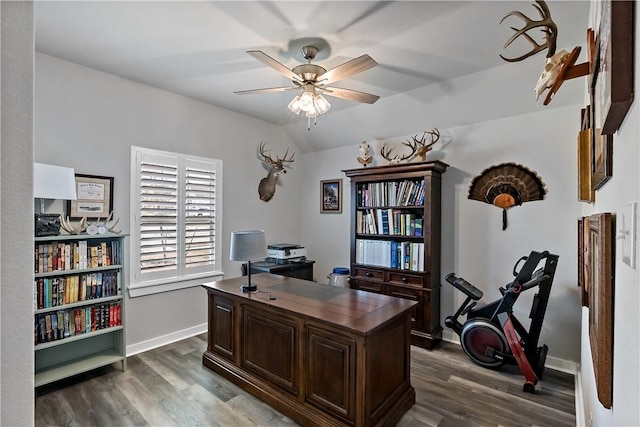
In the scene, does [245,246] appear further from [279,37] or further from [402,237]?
[402,237]

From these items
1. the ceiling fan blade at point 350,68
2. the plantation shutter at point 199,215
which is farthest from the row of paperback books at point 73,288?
the ceiling fan blade at point 350,68

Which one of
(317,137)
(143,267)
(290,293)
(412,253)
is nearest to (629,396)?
(290,293)

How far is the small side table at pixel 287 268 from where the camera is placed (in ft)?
13.8

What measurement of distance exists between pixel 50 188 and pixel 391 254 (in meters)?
3.41

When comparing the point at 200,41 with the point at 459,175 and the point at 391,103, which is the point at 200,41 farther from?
the point at 459,175

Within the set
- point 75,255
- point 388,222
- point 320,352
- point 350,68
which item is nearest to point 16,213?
point 320,352

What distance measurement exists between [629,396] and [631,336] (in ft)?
0.41

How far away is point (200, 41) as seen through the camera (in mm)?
2543

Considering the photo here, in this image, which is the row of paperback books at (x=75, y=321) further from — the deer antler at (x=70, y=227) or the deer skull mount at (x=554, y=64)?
the deer skull mount at (x=554, y=64)

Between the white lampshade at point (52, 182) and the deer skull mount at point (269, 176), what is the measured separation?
7.74 ft

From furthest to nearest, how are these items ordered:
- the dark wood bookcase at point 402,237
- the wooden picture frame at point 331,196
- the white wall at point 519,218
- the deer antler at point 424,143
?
the wooden picture frame at point 331,196
the deer antler at point 424,143
the dark wood bookcase at point 402,237
the white wall at point 519,218

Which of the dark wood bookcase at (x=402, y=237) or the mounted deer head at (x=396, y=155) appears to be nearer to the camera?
the dark wood bookcase at (x=402, y=237)

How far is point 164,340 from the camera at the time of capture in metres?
3.55

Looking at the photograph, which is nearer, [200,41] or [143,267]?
[200,41]
